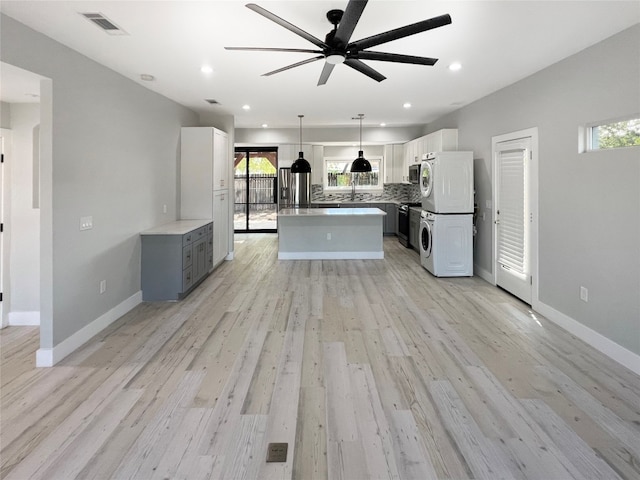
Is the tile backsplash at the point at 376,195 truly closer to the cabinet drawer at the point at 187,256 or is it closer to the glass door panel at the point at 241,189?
the glass door panel at the point at 241,189

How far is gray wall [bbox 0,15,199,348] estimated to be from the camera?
308 centimetres

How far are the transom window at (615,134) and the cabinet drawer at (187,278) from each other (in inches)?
183

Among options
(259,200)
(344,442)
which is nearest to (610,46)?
Answer: (344,442)

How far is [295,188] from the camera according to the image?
31.6 ft

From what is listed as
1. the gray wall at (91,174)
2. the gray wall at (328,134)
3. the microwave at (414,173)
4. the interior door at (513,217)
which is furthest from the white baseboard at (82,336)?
the microwave at (414,173)

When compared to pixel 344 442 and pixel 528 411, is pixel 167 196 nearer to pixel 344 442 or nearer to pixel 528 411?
pixel 344 442

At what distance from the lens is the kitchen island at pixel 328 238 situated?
725cm

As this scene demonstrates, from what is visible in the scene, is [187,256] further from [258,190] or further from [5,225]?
[258,190]

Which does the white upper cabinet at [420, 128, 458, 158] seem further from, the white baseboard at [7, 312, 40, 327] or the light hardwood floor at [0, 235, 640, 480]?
the white baseboard at [7, 312, 40, 327]

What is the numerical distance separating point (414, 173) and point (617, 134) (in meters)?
5.19

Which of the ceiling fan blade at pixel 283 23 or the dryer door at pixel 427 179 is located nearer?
the ceiling fan blade at pixel 283 23

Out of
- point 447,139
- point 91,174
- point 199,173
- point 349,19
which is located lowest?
point 91,174

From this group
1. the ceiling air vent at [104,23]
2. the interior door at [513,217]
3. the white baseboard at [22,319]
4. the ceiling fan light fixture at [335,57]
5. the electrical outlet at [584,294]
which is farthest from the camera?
the interior door at [513,217]

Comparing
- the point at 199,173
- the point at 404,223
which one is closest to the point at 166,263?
the point at 199,173
